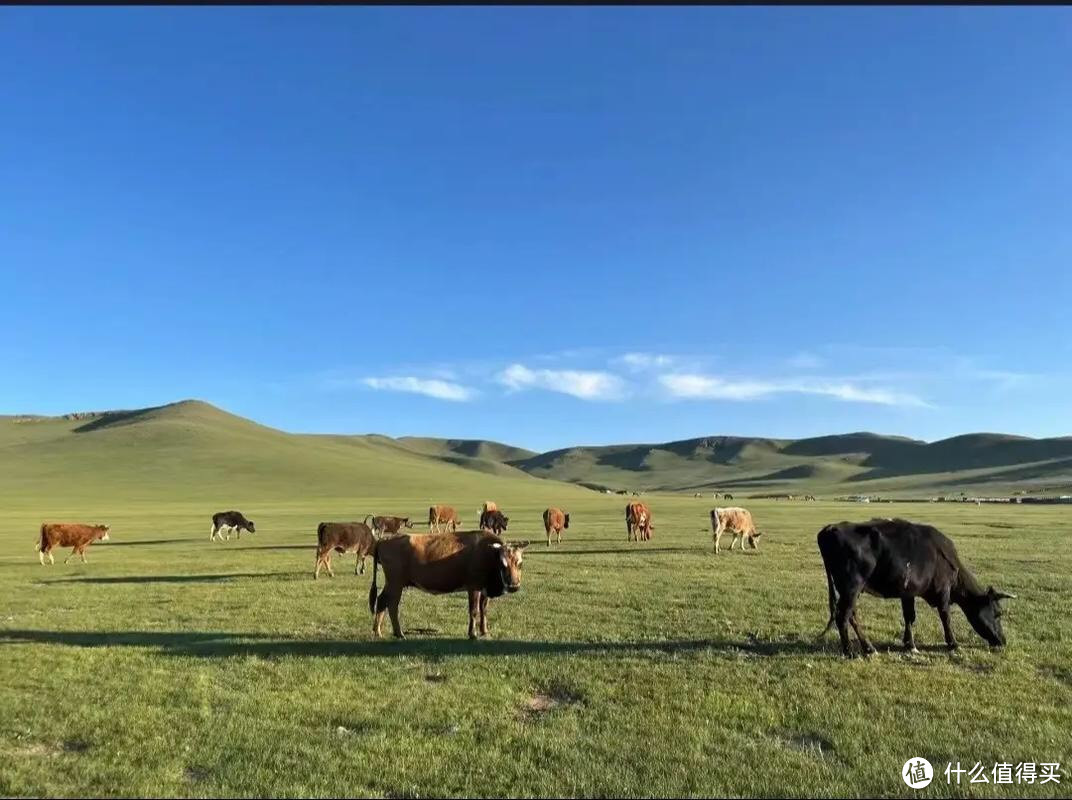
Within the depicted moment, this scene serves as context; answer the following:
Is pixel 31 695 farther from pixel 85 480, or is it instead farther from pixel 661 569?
pixel 85 480

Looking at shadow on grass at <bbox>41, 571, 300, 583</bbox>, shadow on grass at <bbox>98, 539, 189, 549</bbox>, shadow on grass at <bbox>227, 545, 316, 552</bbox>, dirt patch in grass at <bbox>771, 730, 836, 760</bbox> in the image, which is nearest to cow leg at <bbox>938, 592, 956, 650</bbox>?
dirt patch in grass at <bbox>771, 730, 836, 760</bbox>

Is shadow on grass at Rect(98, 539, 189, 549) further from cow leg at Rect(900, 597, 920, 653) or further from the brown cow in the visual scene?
cow leg at Rect(900, 597, 920, 653)

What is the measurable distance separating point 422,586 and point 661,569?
10743mm

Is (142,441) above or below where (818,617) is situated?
above

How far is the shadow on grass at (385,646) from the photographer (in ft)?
38.7

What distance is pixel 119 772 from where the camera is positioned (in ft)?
23.5

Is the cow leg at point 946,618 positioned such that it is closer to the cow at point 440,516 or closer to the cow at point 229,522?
the cow at point 440,516

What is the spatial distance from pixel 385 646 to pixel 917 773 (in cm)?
800

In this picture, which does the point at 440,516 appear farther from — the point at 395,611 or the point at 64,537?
the point at 395,611

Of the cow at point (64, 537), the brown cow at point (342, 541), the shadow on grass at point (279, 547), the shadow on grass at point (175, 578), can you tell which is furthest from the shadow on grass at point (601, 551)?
the cow at point (64, 537)

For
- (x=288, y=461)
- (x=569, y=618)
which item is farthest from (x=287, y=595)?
(x=288, y=461)

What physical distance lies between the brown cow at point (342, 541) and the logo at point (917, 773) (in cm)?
1730

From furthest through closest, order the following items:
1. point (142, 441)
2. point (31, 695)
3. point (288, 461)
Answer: point (142, 441), point (288, 461), point (31, 695)

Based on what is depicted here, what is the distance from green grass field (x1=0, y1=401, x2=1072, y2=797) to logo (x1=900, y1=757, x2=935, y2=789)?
99mm
